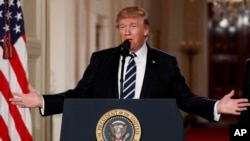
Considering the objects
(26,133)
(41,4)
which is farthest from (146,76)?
(41,4)

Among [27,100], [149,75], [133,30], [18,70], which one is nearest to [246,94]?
[149,75]

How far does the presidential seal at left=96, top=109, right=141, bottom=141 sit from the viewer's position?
2463 mm

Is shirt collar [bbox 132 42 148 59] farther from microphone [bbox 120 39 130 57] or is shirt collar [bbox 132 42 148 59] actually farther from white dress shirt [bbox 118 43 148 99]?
microphone [bbox 120 39 130 57]

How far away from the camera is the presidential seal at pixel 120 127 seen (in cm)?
246

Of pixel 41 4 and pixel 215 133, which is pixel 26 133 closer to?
pixel 41 4

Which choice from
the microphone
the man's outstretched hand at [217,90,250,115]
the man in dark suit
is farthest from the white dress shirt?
the man's outstretched hand at [217,90,250,115]

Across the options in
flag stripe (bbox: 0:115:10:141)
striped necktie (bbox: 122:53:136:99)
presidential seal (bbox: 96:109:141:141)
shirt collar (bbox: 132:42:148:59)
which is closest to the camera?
presidential seal (bbox: 96:109:141:141)

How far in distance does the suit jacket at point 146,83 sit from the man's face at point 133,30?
11cm

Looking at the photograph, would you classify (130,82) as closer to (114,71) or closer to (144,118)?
(114,71)

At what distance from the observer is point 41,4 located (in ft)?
18.1

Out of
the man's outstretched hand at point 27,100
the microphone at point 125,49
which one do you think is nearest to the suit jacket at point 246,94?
the microphone at point 125,49

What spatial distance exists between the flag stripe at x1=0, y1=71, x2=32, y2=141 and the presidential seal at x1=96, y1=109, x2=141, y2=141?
2036mm

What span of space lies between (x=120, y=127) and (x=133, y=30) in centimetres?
82

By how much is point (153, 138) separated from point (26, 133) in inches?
84.6
